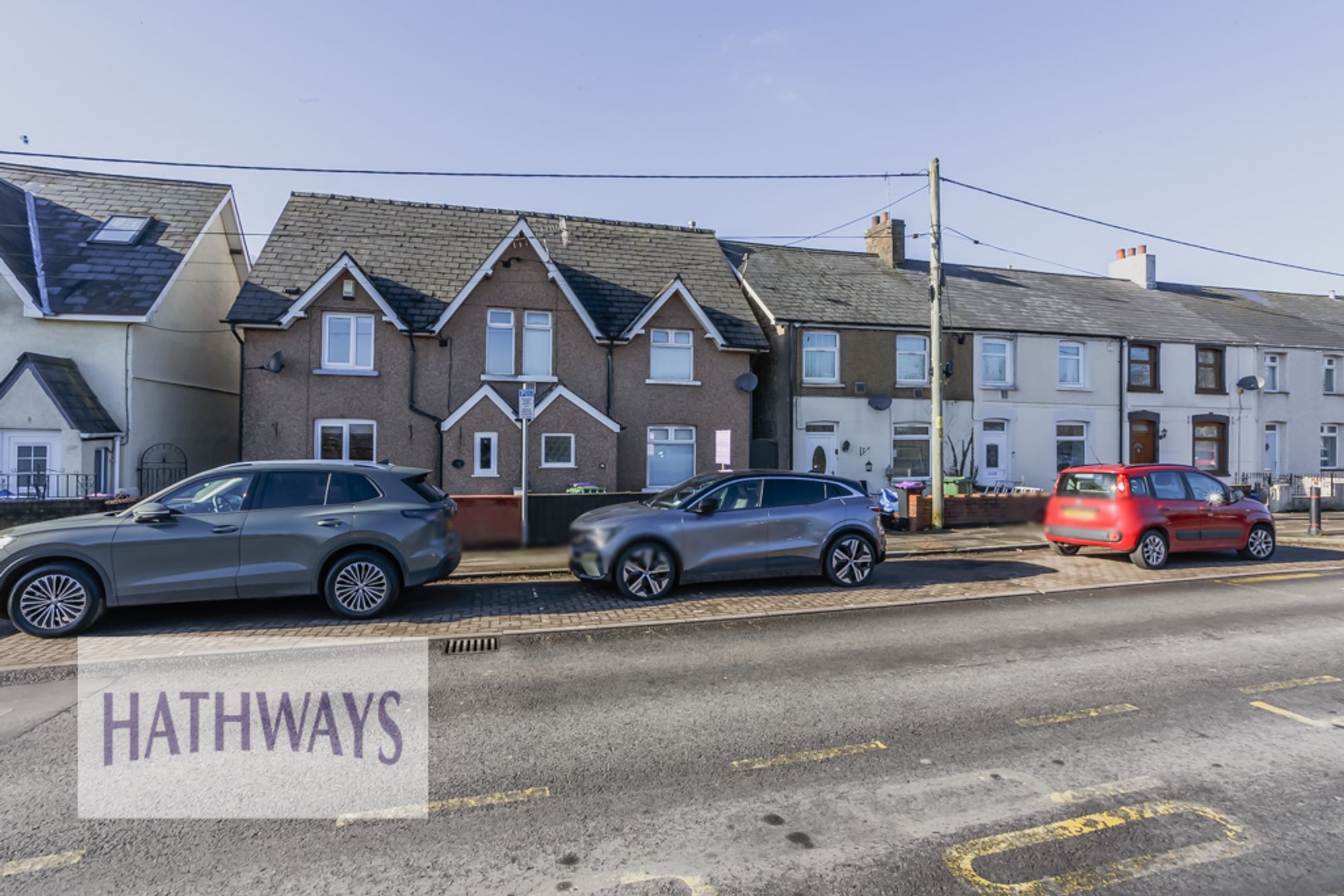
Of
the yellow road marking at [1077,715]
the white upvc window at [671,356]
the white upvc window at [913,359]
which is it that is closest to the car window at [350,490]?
the yellow road marking at [1077,715]

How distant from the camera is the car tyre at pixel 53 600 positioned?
25.6ft

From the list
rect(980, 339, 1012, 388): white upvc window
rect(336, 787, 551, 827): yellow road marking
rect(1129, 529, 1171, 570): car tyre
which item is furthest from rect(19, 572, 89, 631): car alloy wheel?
rect(980, 339, 1012, 388): white upvc window

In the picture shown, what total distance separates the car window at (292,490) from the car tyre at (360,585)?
780 mm

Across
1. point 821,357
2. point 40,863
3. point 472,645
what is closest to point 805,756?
point 472,645

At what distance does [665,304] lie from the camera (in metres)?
20.2

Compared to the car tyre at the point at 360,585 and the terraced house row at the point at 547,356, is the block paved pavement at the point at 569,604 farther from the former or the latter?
the terraced house row at the point at 547,356

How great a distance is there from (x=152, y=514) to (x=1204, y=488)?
15.3 meters

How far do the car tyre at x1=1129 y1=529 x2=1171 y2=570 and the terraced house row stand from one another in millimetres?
7478

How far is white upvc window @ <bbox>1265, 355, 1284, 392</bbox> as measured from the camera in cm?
2689

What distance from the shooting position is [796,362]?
70.2ft

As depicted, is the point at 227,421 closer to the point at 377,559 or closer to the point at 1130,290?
the point at 377,559

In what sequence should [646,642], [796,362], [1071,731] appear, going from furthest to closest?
[796,362] → [646,642] → [1071,731]

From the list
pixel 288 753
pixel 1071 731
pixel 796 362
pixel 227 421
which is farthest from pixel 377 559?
pixel 227 421

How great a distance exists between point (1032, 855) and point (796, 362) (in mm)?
18371
